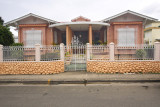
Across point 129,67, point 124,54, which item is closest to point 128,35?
point 124,54

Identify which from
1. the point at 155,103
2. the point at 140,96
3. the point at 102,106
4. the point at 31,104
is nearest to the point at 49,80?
the point at 31,104

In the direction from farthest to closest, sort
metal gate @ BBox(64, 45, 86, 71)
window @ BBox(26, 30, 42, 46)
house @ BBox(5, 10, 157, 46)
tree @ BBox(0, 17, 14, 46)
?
window @ BBox(26, 30, 42, 46), house @ BBox(5, 10, 157, 46), tree @ BBox(0, 17, 14, 46), metal gate @ BBox(64, 45, 86, 71)

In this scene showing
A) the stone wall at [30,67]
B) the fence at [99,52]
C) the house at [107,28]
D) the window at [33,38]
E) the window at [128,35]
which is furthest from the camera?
the window at [33,38]

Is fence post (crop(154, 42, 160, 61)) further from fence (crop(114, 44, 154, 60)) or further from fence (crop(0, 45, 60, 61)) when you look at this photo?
fence (crop(0, 45, 60, 61))

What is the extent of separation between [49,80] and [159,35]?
23398 millimetres

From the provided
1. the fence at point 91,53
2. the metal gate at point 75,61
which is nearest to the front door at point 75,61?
the metal gate at point 75,61

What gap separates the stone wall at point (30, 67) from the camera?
7.73 metres

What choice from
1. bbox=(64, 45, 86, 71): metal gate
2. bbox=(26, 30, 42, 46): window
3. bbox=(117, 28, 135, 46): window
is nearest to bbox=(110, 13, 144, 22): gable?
bbox=(117, 28, 135, 46): window

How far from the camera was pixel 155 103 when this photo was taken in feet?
12.2

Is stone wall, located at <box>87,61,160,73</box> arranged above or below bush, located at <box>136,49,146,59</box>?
below

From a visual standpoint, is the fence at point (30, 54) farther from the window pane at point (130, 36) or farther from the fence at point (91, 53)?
the window pane at point (130, 36)

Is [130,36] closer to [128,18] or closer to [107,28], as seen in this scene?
[128,18]

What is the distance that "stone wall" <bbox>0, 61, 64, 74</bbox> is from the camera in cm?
773

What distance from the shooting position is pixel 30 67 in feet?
25.5
